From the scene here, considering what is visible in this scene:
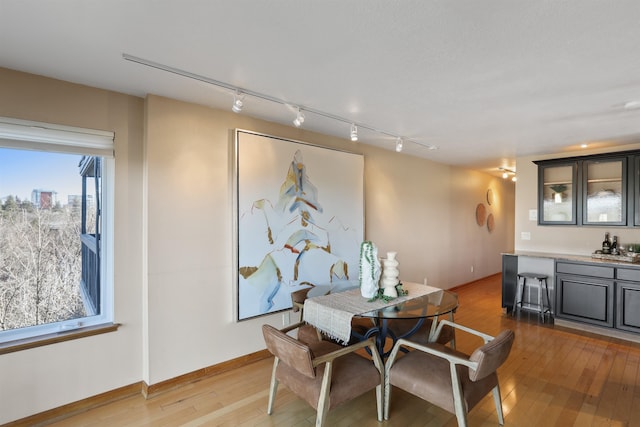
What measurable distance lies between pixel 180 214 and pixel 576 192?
16.0 feet

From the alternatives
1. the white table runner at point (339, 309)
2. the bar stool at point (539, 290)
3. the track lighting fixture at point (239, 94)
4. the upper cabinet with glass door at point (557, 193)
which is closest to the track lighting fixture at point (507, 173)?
the upper cabinet with glass door at point (557, 193)

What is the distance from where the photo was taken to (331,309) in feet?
7.73

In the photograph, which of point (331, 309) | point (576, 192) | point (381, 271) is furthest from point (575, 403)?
point (576, 192)

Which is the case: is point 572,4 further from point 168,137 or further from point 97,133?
point 97,133

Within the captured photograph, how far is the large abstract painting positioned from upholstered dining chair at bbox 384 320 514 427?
1.12m

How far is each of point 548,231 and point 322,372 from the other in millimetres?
4368

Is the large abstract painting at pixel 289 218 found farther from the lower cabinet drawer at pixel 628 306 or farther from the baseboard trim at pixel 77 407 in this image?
the lower cabinet drawer at pixel 628 306

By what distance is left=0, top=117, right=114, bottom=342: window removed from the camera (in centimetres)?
216

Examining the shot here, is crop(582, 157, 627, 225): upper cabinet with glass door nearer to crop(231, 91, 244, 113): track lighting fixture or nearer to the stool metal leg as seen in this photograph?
the stool metal leg

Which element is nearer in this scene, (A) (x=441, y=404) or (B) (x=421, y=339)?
(A) (x=441, y=404)

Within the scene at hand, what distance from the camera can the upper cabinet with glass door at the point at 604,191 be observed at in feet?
12.7

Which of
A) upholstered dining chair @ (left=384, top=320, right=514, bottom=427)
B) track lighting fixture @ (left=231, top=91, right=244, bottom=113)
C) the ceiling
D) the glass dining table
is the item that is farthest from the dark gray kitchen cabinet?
track lighting fixture @ (left=231, top=91, right=244, bottom=113)

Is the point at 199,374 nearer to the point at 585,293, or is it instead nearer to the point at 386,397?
the point at 386,397

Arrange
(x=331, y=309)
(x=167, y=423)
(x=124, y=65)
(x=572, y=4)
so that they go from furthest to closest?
1. (x=331, y=309)
2. (x=167, y=423)
3. (x=124, y=65)
4. (x=572, y=4)
